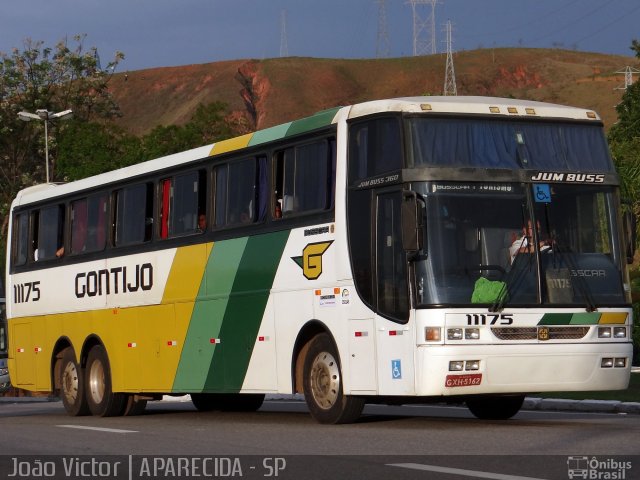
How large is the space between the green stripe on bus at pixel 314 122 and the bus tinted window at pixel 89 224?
236 inches

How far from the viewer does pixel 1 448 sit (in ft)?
49.5

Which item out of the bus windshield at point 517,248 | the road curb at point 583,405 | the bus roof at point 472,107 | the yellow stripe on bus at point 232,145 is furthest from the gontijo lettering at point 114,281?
the bus windshield at point 517,248

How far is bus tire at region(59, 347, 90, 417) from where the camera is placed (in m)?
23.9

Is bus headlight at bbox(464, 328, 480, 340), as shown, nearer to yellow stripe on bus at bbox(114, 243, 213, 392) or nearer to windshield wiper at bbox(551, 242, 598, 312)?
windshield wiper at bbox(551, 242, 598, 312)

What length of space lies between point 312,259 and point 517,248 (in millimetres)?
2645

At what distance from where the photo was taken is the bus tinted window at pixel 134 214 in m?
22.2

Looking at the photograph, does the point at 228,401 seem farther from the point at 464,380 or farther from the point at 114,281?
the point at 464,380

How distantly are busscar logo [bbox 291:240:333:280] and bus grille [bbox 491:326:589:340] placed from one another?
7.96 feet

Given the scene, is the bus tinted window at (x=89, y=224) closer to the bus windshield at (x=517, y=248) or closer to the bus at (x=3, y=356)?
the bus windshield at (x=517, y=248)

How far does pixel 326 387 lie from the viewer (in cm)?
1742

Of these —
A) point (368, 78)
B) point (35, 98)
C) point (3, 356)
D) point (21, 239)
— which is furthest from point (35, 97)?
point (368, 78)

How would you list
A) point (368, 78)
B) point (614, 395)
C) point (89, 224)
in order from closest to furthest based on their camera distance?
point (89, 224)
point (614, 395)
point (368, 78)

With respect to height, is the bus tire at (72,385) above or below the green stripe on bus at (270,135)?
below

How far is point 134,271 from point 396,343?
716 centimetres
